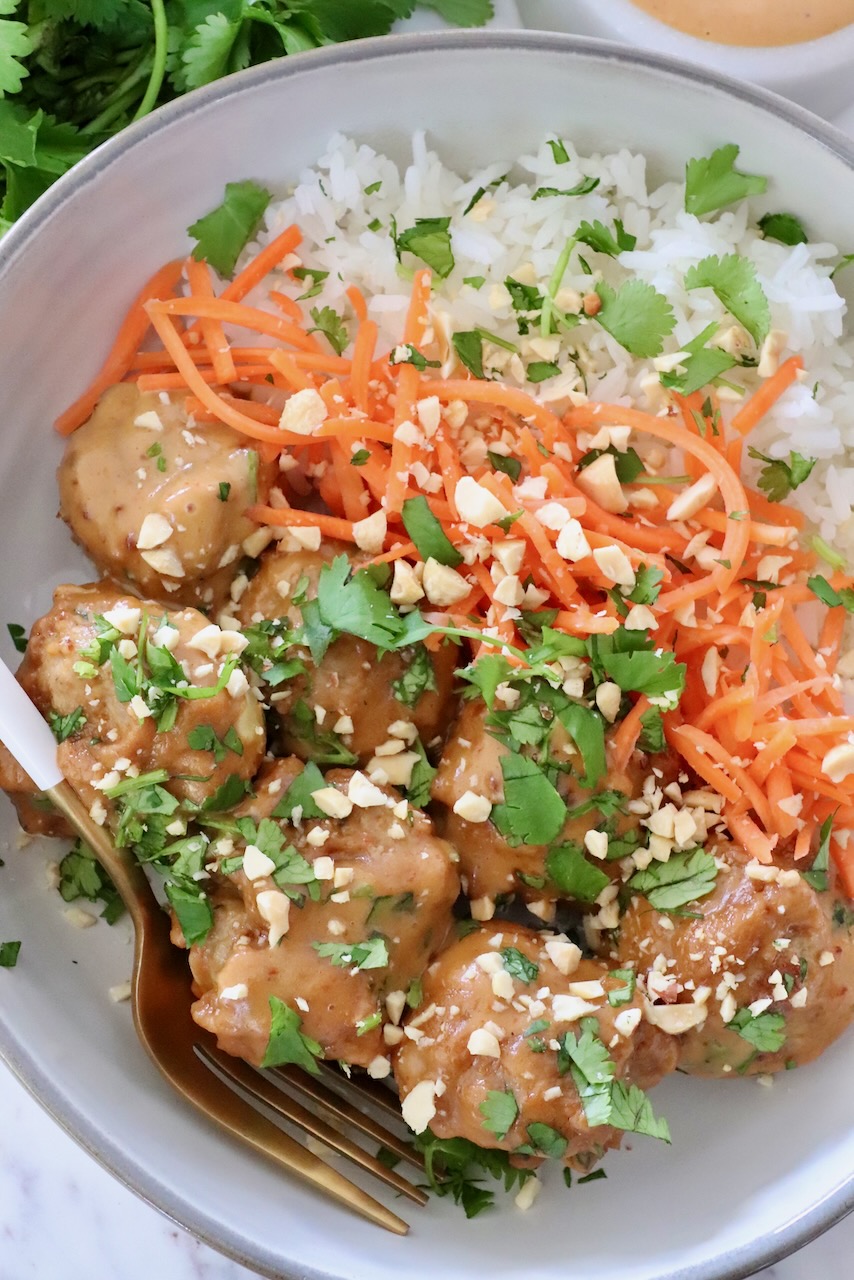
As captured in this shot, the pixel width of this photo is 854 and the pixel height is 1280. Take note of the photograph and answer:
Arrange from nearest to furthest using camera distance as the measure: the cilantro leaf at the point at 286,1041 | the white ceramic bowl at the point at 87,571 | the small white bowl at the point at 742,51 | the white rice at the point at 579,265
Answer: the cilantro leaf at the point at 286,1041 < the white ceramic bowl at the point at 87,571 < the white rice at the point at 579,265 < the small white bowl at the point at 742,51

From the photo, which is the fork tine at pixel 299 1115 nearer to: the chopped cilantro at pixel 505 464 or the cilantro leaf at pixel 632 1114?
the cilantro leaf at pixel 632 1114

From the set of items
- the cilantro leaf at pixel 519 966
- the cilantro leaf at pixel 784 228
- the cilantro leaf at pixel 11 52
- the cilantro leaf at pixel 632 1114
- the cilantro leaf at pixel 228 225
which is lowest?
the cilantro leaf at pixel 632 1114

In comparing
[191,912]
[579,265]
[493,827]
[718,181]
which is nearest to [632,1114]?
[493,827]

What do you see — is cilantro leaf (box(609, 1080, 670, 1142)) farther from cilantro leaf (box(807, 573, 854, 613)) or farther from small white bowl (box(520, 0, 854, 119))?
small white bowl (box(520, 0, 854, 119))

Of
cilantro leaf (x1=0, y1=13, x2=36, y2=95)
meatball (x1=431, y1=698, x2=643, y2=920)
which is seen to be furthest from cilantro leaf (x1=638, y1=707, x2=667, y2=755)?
cilantro leaf (x1=0, y1=13, x2=36, y2=95)

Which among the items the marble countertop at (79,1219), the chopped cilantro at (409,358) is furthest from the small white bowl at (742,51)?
the marble countertop at (79,1219)

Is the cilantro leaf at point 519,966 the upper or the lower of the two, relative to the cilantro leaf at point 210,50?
lower

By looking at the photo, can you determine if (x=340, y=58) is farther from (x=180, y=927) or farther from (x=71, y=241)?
(x=180, y=927)
